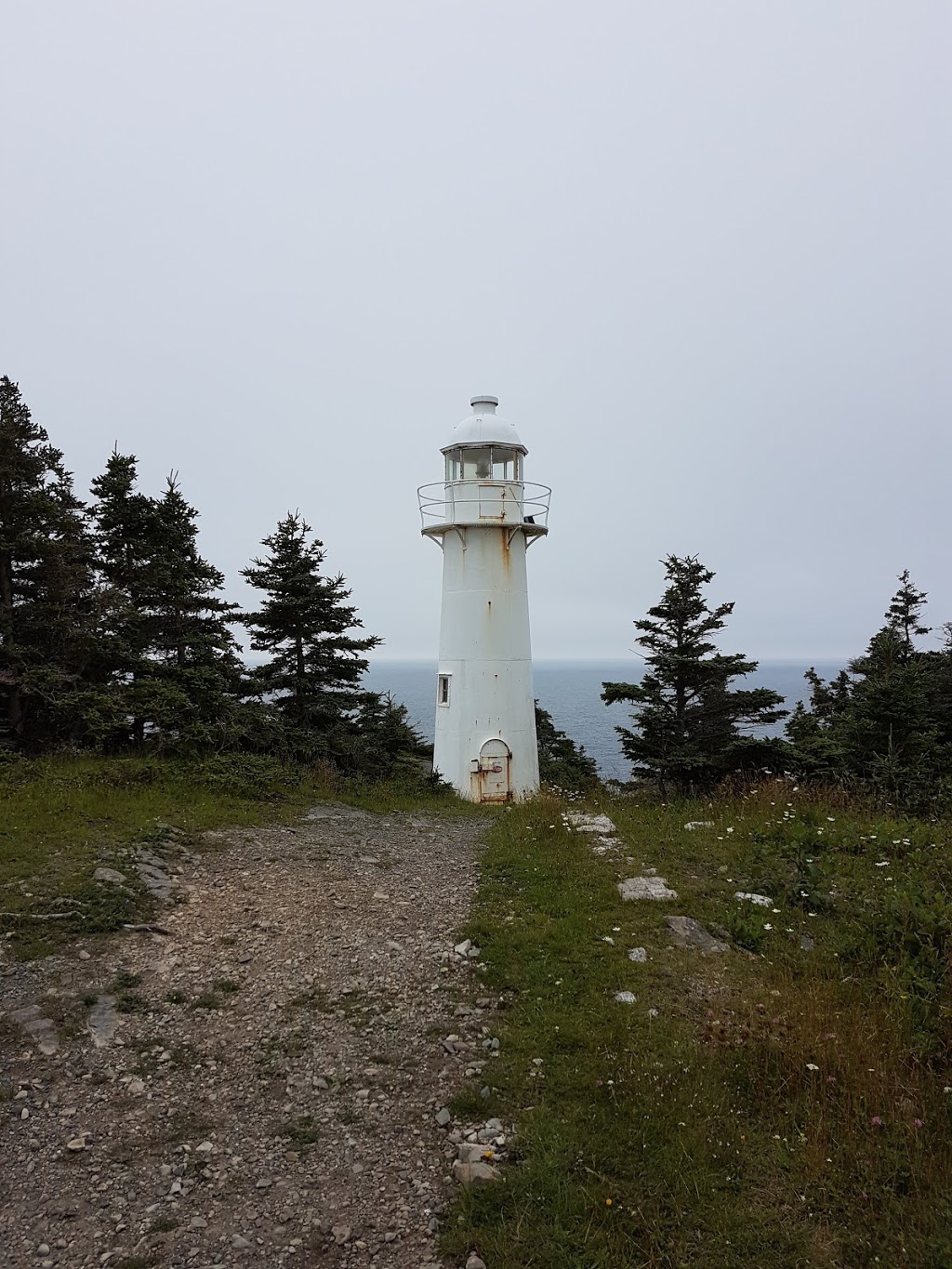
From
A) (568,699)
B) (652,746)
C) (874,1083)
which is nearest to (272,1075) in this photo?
(874,1083)

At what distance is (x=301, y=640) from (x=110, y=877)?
33.2 ft

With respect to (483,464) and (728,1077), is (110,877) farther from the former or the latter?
(483,464)

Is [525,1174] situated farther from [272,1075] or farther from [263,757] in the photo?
[263,757]

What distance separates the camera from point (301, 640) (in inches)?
694

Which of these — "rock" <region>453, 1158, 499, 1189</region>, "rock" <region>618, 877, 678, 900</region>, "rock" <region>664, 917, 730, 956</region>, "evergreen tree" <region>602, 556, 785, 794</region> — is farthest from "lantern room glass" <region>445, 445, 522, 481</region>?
"rock" <region>453, 1158, 499, 1189</region>

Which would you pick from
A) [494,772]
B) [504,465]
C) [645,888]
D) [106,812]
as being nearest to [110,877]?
[106,812]

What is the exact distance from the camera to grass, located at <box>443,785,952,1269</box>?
3.70 metres

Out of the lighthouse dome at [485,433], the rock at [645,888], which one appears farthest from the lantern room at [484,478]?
the rock at [645,888]

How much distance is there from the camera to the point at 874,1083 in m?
4.54

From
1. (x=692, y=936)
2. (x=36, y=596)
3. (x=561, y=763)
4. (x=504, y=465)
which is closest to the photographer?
(x=692, y=936)

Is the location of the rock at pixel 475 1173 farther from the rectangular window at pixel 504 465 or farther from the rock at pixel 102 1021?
the rectangular window at pixel 504 465

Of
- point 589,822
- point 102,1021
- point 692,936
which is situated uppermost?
point 589,822

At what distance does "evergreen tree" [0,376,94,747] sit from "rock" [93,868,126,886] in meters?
5.36

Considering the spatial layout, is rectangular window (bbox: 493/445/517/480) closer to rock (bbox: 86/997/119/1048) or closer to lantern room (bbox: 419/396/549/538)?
lantern room (bbox: 419/396/549/538)
